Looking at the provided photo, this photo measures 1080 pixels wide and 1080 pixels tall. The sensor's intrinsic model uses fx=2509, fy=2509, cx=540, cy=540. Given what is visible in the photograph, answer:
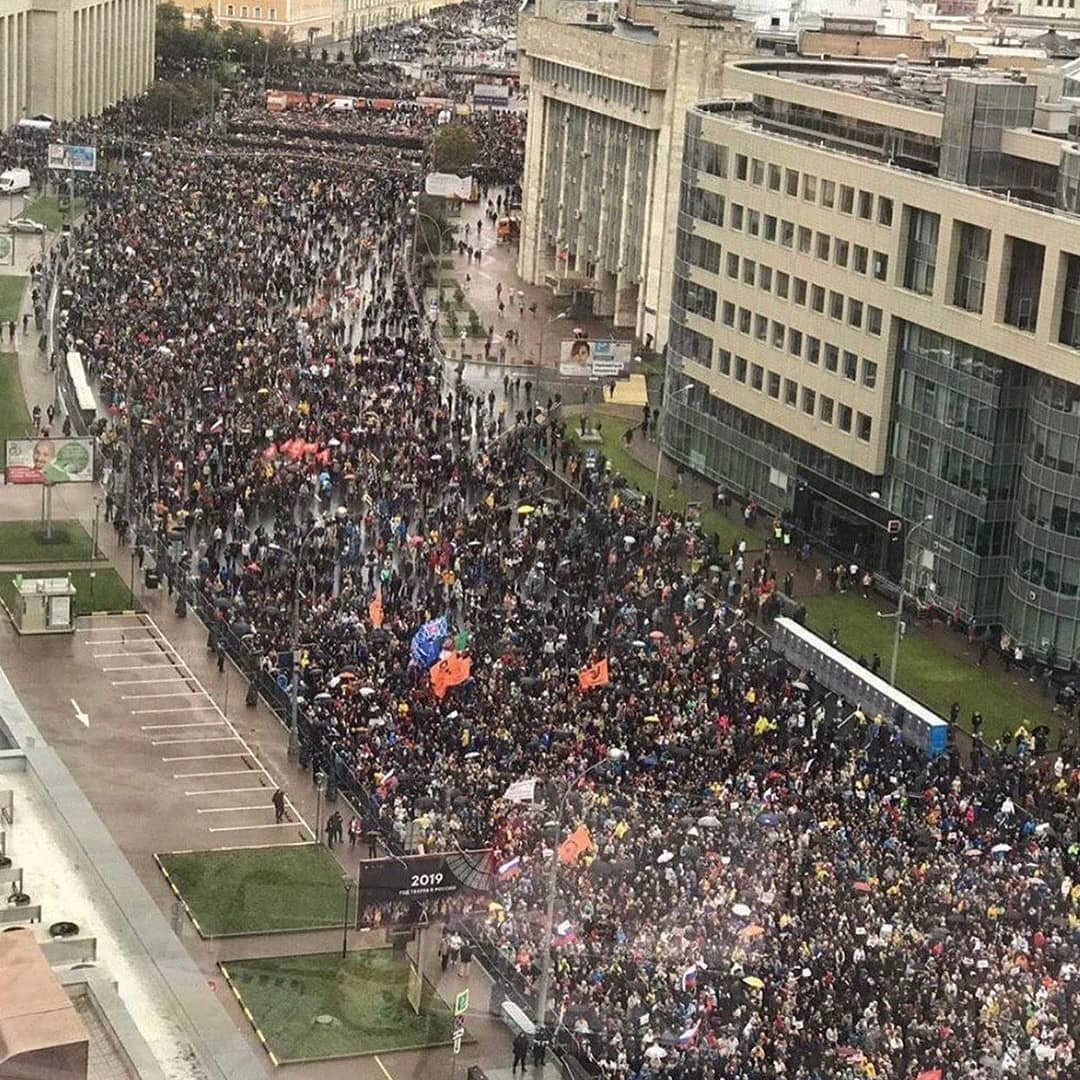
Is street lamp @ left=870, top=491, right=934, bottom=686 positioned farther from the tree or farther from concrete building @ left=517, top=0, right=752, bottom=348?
the tree

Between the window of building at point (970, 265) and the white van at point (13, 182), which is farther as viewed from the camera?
the white van at point (13, 182)

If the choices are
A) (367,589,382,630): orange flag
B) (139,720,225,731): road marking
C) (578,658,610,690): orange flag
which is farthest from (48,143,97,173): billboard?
(578,658,610,690): orange flag

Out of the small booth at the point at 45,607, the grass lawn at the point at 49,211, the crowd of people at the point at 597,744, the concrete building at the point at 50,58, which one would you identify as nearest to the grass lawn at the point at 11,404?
the crowd of people at the point at 597,744

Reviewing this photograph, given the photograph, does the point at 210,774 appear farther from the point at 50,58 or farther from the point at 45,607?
the point at 50,58

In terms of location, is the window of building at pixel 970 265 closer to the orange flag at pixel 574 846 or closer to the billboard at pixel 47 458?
the billboard at pixel 47 458

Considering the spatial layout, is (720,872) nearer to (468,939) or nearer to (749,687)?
(468,939)

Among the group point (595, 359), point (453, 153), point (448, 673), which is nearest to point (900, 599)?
point (448, 673)
